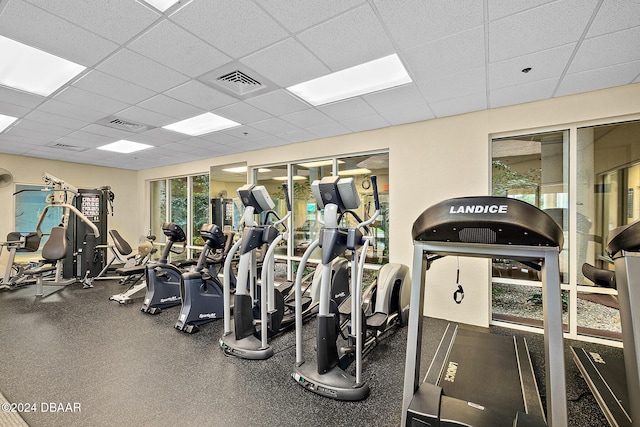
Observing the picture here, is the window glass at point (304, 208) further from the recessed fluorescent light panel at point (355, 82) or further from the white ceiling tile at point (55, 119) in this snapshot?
the white ceiling tile at point (55, 119)

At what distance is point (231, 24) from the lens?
82.1 inches

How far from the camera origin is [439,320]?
3922mm

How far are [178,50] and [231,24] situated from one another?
0.61 m

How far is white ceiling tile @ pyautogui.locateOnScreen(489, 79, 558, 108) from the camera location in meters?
3.01

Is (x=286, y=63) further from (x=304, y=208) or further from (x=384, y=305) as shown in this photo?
(x=304, y=208)

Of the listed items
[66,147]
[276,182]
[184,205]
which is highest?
[66,147]

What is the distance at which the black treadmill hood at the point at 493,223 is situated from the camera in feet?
4.02

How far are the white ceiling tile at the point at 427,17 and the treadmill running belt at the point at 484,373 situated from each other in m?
2.48

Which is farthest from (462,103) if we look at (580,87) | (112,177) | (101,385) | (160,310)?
(112,177)

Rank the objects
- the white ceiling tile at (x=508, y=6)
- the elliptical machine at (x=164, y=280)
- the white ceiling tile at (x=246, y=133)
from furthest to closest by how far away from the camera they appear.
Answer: the white ceiling tile at (x=246, y=133)
the elliptical machine at (x=164, y=280)
the white ceiling tile at (x=508, y=6)

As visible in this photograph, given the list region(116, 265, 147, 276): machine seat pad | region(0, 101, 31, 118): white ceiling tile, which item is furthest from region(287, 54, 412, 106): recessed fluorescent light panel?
region(116, 265, 147, 276): machine seat pad

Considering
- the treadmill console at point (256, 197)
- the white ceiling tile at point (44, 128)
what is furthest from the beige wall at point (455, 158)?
the white ceiling tile at point (44, 128)

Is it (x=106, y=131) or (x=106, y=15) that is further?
(x=106, y=131)

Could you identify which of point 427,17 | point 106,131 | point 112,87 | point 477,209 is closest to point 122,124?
point 106,131
